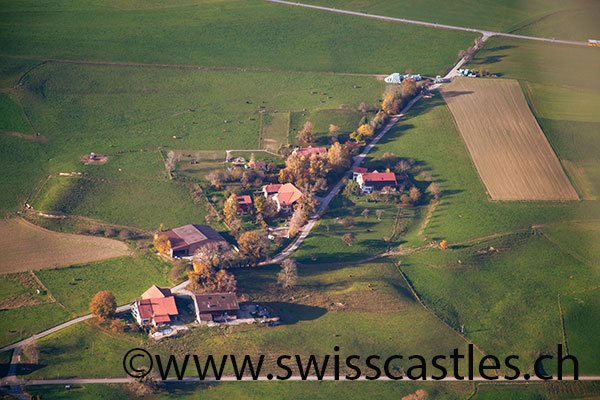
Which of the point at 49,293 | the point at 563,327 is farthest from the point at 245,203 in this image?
the point at 563,327

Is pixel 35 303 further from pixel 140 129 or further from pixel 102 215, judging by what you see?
pixel 140 129

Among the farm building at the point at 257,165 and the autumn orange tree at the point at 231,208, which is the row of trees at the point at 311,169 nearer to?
the farm building at the point at 257,165

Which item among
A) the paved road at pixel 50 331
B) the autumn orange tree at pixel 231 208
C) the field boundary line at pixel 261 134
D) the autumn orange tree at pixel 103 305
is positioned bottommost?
the paved road at pixel 50 331

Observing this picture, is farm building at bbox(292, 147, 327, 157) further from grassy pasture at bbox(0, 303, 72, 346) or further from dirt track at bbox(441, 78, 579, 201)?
grassy pasture at bbox(0, 303, 72, 346)

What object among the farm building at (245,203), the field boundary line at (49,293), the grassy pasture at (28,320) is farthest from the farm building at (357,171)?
the grassy pasture at (28,320)

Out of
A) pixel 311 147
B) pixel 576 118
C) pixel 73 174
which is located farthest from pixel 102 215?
pixel 576 118

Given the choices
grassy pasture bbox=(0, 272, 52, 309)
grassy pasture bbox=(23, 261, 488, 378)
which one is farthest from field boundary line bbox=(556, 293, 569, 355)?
grassy pasture bbox=(0, 272, 52, 309)
